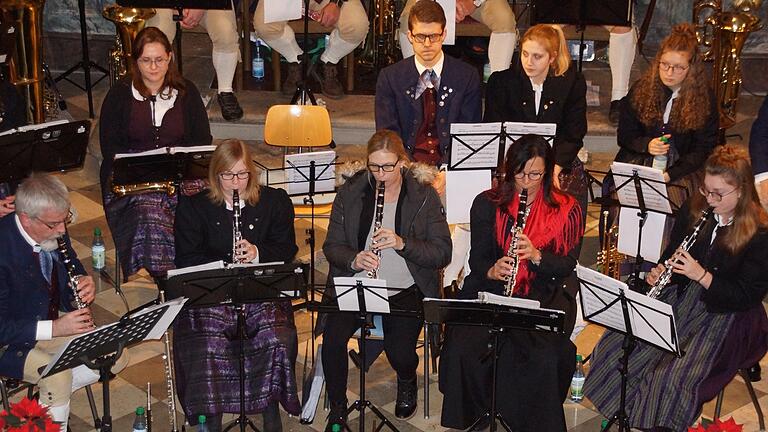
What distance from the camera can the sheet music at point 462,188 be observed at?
6754 mm

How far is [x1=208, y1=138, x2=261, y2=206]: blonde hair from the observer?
5.88 m

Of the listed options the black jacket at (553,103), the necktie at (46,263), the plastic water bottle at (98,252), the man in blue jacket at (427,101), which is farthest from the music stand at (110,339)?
the black jacket at (553,103)

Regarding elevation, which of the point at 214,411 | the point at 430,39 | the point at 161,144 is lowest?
the point at 214,411

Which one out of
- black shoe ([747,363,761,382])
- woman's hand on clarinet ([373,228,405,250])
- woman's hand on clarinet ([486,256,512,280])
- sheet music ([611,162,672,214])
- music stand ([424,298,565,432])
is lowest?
black shoe ([747,363,761,382])

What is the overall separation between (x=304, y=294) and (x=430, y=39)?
6.64ft

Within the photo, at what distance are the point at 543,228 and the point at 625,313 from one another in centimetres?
82

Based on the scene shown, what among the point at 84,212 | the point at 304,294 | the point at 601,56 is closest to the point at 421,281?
the point at 304,294

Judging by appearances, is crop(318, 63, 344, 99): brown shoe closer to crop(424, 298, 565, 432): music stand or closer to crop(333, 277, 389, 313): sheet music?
crop(333, 277, 389, 313): sheet music

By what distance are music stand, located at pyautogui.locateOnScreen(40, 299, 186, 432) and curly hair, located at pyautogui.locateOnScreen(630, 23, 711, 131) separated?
3.10 metres

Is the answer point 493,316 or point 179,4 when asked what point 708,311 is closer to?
point 493,316

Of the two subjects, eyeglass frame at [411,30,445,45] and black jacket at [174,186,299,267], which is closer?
black jacket at [174,186,299,267]

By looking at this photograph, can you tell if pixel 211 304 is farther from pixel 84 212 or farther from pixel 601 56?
pixel 601 56

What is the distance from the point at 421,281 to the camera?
6070 mm

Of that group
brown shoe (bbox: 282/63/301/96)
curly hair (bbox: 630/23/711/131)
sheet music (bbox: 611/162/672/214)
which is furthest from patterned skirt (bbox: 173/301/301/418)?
brown shoe (bbox: 282/63/301/96)
